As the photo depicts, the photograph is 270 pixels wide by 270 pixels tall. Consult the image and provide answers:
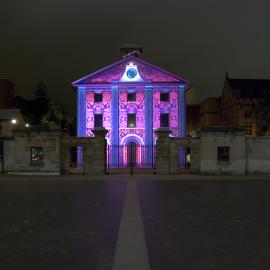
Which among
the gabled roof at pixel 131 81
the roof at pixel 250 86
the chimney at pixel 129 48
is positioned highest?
the chimney at pixel 129 48

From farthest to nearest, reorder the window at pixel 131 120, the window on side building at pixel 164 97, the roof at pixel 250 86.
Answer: the roof at pixel 250 86, the window on side building at pixel 164 97, the window at pixel 131 120

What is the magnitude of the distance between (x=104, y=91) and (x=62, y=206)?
36.7 meters

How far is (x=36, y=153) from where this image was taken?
27266mm

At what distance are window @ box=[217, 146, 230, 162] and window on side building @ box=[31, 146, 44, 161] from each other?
36.6 feet

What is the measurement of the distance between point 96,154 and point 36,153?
12.5 ft

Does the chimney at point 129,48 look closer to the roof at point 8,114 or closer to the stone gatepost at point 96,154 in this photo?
the roof at point 8,114

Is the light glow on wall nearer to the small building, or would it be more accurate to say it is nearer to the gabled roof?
the gabled roof

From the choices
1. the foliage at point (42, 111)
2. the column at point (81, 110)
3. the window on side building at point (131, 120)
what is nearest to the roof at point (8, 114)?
the foliage at point (42, 111)

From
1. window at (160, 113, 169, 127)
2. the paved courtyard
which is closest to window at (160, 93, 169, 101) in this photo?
window at (160, 113, 169, 127)

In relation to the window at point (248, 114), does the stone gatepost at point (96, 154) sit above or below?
below

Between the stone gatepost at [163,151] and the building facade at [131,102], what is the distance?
66.2 feet

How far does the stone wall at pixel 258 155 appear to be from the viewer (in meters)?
27.2

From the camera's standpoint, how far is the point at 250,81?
7531 centimetres

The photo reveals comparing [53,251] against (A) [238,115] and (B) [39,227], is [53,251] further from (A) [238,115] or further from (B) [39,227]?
(A) [238,115]
